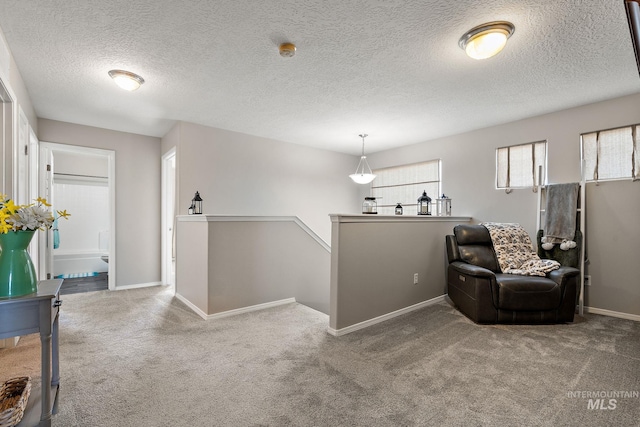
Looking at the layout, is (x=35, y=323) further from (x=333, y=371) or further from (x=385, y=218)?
(x=385, y=218)

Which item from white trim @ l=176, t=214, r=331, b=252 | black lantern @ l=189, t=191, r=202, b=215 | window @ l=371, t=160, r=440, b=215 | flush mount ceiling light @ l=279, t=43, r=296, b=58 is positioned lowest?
white trim @ l=176, t=214, r=331, b=252

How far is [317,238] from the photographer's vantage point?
4.19 metres

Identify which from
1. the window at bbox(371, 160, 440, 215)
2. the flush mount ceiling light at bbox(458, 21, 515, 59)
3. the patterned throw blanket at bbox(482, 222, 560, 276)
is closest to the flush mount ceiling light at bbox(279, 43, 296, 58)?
the flush mount ceiling light at bbox(458, 21, 515, 59)

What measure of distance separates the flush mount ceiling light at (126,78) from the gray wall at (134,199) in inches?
83.2

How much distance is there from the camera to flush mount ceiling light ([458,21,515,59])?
205 cm

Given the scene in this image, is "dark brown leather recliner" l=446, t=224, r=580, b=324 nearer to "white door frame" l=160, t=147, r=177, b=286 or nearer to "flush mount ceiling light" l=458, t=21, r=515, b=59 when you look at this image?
"flush mount ceiling light" l=458, t=21, r=515, b=59

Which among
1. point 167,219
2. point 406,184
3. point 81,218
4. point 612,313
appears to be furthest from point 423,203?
point 81,218

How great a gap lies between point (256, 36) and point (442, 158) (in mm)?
3713

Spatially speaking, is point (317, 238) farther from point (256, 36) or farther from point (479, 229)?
point (256, 36)

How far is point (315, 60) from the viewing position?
2.55 m

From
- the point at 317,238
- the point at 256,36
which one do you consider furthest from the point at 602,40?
the point at 317,238

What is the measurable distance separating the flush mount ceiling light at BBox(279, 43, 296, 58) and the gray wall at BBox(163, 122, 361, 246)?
2.47 metres

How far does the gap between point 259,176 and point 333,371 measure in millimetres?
3566

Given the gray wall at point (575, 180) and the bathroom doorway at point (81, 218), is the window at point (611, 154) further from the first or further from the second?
the bathroom doorway at point (81, 218)
